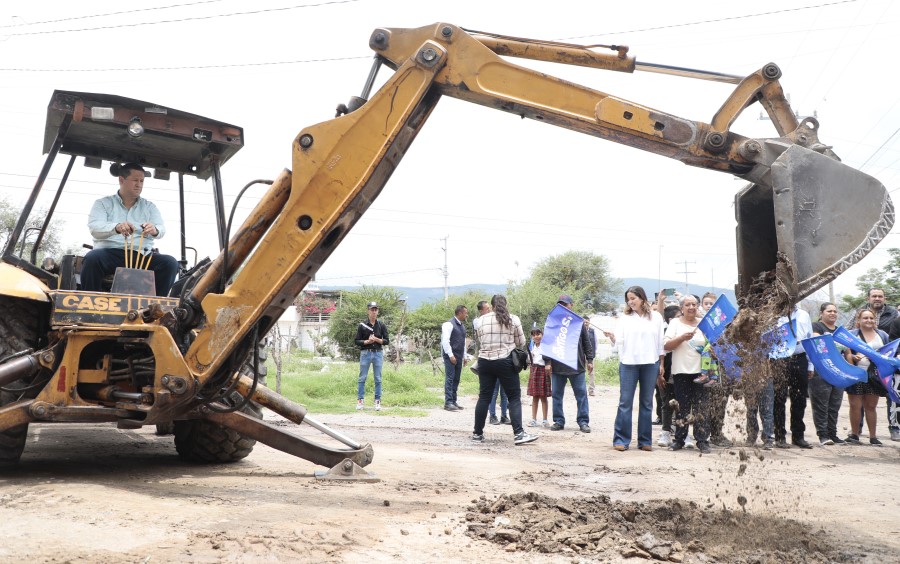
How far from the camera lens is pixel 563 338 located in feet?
38.0

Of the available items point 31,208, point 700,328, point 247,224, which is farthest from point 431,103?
point 700,328

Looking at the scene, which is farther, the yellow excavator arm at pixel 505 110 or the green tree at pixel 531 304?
the green tree at pixel 531 304

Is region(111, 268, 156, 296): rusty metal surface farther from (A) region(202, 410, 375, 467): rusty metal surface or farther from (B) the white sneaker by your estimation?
(B) the white sneaker

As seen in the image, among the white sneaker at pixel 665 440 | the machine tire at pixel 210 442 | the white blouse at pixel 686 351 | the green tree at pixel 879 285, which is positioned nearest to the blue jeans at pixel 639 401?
the white blouse at pixel 686 351

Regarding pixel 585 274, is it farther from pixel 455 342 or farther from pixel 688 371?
pixel 688 371

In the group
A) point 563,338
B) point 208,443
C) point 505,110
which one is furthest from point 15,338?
point 563,338

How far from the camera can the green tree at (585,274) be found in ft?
232

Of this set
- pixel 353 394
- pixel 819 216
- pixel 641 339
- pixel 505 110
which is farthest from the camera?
pixel 353 394

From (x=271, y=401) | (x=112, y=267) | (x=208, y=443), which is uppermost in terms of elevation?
(x=112, y=267)

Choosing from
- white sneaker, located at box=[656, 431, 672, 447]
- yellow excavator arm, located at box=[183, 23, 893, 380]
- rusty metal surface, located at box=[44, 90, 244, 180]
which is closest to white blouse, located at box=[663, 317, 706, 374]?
white sneaker, located at box=[656, 431, 672, 447]

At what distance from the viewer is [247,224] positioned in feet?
17.8

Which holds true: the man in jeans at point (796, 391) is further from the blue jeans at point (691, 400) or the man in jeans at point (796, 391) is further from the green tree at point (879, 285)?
the green tree at point (879, 285)

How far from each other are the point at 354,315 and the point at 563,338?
1120 inches

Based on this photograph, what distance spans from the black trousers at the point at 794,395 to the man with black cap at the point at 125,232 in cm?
715
